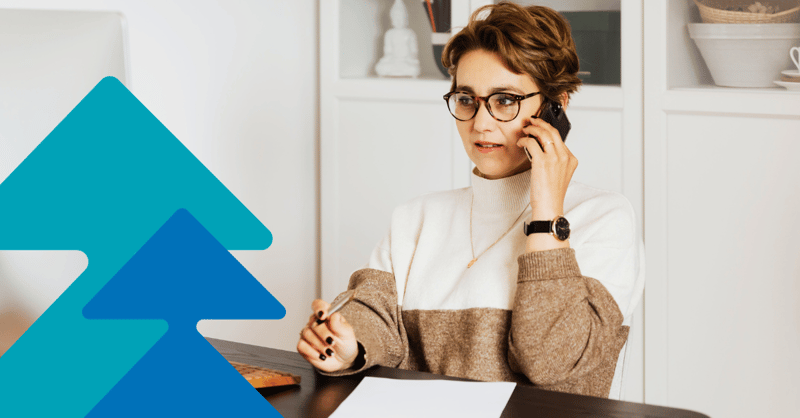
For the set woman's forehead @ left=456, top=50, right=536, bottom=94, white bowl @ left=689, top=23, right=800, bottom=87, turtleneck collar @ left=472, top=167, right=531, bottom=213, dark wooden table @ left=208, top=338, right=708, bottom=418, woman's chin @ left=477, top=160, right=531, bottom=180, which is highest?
white bowl @ left=689, top=23, right=800, bottom=87

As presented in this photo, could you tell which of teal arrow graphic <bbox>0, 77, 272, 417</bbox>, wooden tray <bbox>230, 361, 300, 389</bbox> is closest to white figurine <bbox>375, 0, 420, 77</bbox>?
wooden tray <bbox>230, 361, 300, 389</bbox>

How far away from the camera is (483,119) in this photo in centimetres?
126

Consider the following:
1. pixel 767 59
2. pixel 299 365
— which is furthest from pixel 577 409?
pixel 767 59

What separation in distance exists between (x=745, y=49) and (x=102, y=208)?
179cm

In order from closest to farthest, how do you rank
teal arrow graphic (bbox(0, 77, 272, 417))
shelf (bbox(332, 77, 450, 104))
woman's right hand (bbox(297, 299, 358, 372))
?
teal arrow graphic (bbox(0, 77, 272, 417))
woman's right hand (bbox(297, 299, 358, 372))
shelf (bbox(332, 77, 450, 104))

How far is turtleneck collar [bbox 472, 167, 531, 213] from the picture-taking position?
1.32 metres

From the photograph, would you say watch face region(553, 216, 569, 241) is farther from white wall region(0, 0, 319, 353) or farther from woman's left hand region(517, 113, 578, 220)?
white wall region(0, 0, 319, 353)

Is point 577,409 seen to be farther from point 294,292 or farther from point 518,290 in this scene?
point 294,292

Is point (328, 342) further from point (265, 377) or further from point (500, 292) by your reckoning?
point (500, 292)

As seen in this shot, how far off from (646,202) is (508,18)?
931 mm

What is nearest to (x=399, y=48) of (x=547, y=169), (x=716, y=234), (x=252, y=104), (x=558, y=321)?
(x=252, y=104)

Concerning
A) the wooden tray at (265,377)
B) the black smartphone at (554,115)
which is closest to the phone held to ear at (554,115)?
the black smartphone at (554,115)

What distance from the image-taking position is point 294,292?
8.50 ft

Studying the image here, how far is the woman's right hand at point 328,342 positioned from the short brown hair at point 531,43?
0.51 metres
